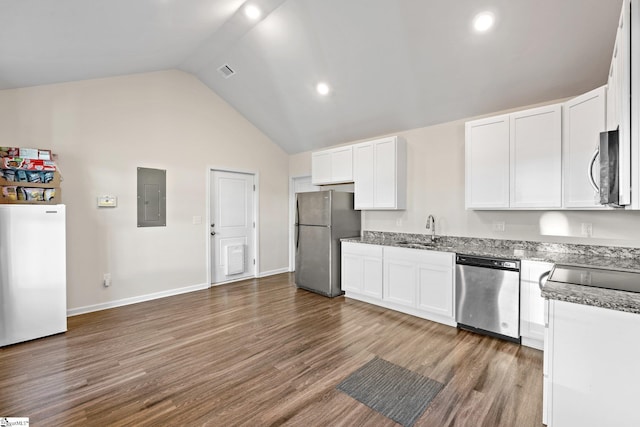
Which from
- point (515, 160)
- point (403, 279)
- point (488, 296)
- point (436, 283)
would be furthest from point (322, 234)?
point (515, 160)

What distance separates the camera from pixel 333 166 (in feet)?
15.6

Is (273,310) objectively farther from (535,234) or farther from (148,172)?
(535,234)

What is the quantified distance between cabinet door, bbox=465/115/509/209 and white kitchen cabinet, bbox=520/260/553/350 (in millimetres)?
702

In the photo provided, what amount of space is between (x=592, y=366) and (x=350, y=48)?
338 cm

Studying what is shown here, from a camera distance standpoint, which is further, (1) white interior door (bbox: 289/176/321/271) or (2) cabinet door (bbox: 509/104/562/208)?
(1) white interior door (bbox: 289/176/321/271)

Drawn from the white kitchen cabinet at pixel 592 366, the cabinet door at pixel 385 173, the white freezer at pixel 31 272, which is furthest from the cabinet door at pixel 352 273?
the white freezer at pixel 31 272

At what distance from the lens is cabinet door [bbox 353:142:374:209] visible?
14.0 feet

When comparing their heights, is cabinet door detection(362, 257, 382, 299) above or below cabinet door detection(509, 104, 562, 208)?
below

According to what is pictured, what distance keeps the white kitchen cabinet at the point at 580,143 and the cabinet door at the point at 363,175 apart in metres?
2.19

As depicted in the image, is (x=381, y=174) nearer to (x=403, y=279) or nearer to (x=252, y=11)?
(x=403, y=279)

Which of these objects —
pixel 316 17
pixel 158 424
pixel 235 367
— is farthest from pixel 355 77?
pixel 158 424

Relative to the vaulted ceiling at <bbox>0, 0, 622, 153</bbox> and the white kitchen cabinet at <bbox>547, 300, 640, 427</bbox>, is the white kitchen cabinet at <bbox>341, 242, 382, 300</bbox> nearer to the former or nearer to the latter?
the vaulted ceiling at <bbox>0, 0, 622, 153</bbox>

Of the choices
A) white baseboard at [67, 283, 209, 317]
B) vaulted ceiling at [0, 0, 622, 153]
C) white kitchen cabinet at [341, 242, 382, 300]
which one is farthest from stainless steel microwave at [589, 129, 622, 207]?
white baseboard at [67, 283, 209, 317]

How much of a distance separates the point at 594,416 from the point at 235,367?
7.64 ft
